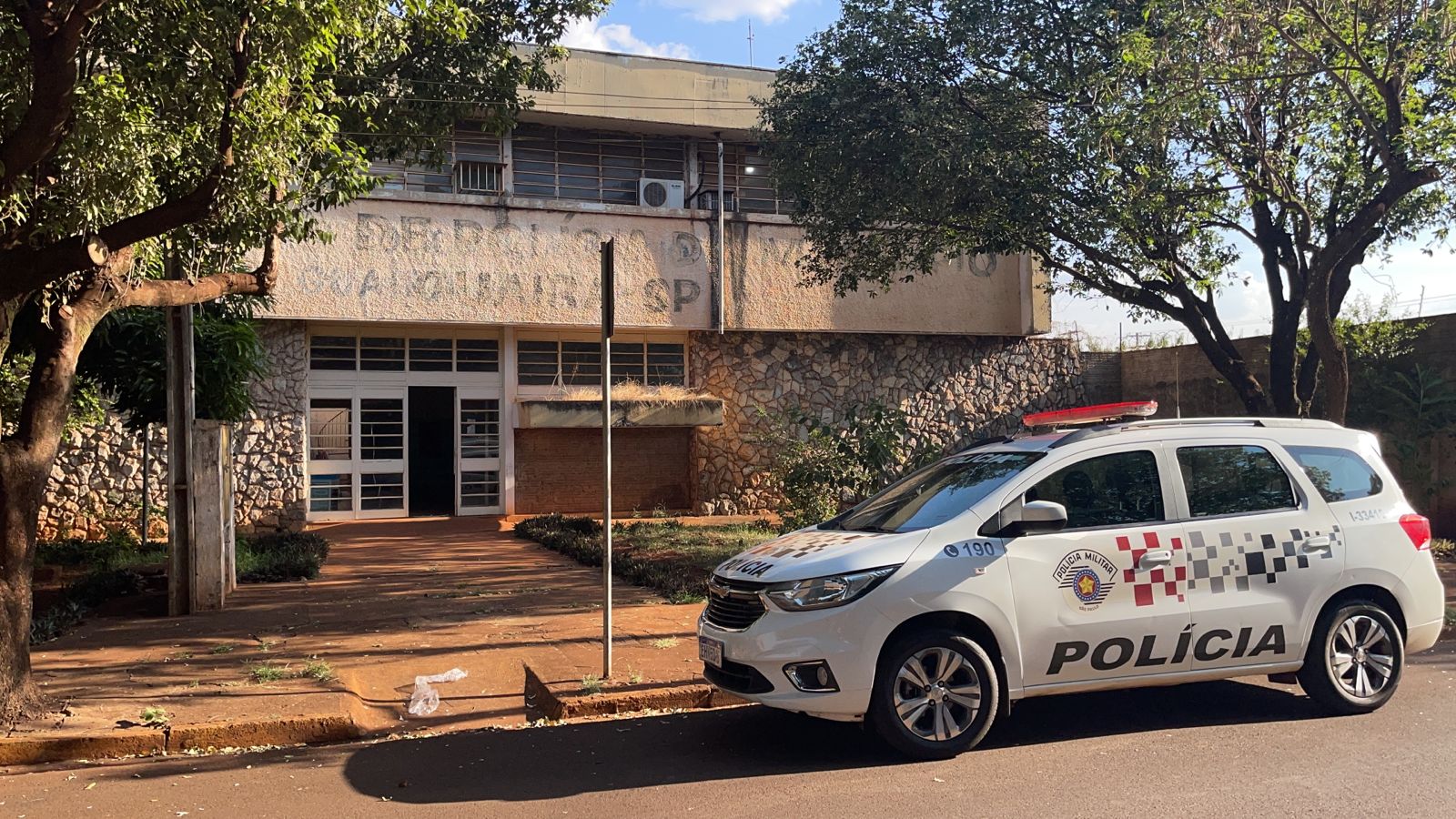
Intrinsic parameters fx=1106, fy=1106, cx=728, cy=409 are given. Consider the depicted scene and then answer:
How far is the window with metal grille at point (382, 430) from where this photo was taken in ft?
62.0

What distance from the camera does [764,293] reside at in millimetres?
20422

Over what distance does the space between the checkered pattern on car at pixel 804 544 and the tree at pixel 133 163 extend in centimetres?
436

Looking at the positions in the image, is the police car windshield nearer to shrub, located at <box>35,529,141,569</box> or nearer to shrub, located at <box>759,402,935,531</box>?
shrub, located at <box>759,402,935,531</box>

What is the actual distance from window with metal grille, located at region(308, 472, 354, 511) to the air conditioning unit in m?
7.34

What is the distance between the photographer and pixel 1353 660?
6.67 m

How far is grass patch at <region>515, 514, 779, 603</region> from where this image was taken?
11883 mm

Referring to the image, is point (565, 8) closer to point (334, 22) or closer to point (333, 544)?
point (334, 22)

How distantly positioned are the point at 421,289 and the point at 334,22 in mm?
10903

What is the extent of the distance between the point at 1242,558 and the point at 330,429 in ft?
51.3

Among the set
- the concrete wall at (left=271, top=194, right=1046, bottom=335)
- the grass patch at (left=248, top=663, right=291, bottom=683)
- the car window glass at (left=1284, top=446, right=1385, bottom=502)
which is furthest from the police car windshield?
the concrete wall at (left=271, top=194, right=1046, bottom=335)

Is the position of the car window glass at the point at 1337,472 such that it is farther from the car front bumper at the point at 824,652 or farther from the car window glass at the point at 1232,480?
the car front bumper at the point at 824,652

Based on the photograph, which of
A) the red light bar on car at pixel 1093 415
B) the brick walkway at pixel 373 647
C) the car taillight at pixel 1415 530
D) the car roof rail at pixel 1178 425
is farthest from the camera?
the brick walkway at pixel 373 647

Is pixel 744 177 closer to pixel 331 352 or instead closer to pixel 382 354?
pixel 382 354

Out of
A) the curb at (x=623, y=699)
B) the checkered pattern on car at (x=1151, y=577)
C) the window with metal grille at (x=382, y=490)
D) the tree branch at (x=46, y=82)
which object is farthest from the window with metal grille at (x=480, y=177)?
the checkered pattern on car at (x=1151, y=577)
